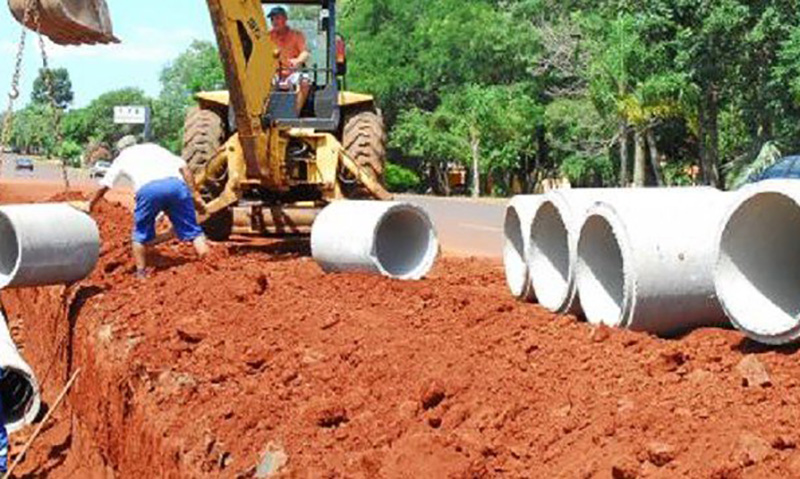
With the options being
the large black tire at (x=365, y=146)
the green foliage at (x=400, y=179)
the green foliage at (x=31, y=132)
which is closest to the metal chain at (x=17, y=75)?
the large black tire at (x=365, y=146)

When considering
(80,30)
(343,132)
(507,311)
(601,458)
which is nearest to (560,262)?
(507,311)

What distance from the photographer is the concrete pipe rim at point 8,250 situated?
872cm

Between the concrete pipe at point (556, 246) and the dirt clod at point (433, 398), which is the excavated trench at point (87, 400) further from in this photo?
the concrete pipe at point (556, 246)

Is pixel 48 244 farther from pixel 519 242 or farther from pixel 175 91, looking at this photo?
pixel 175 91

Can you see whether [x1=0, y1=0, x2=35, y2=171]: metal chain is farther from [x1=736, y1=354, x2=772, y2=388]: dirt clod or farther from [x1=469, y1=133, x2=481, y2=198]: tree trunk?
[x1=469, y1=133, x2=481, y2=198]: tree trunk

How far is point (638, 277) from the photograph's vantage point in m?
5.67

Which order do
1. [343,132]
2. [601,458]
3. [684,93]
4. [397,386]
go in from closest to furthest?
1. [601,458]
2. [397,386]
3. [343,132]
4. [684,93]

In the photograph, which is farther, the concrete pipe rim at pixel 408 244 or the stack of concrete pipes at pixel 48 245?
the concrete pipe rim at pixel 408 244

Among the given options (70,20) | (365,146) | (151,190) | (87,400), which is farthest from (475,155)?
(87,400)

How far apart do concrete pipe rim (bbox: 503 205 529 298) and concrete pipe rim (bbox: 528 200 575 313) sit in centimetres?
30

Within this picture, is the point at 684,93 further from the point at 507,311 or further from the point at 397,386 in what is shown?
the point at 397,386

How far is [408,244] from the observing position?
1013cm

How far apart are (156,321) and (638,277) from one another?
3514 mm

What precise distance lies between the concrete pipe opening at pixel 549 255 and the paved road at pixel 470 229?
7574mm
